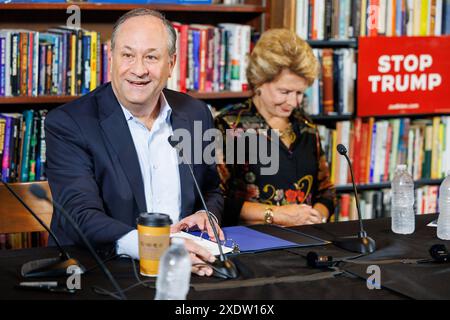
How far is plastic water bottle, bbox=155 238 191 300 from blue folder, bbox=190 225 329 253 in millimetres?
515

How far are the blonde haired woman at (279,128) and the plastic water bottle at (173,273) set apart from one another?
1332 mm

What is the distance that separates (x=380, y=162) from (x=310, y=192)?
2.79 feet

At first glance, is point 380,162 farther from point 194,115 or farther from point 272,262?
point 272,262

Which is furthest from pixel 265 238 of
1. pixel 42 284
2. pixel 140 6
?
pixel 140 6

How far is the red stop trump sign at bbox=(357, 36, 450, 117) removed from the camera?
3773 millimetres

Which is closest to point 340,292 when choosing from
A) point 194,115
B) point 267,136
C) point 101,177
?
point 101,177

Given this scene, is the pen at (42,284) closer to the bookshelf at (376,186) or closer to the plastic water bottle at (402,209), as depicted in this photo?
the plastic water bottle at (402,209)

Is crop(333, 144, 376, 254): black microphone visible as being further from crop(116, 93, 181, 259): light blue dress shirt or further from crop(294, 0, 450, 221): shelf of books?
crop(294, 0, 450, 221): shelf of books

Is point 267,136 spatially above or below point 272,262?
above

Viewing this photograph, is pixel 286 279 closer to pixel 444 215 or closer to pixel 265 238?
pixel 265 238

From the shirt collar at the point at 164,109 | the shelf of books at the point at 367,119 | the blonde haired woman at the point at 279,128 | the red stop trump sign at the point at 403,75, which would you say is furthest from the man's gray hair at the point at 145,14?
the red stop trump sign at the point at 403,75

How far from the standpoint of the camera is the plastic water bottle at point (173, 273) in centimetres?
167
